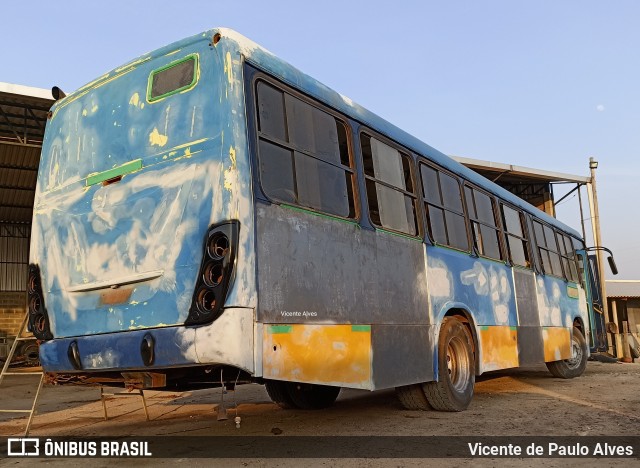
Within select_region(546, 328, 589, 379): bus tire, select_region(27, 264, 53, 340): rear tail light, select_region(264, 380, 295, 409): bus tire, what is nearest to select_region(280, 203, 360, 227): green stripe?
select_region(27, 264, 53, 340): rear tail light

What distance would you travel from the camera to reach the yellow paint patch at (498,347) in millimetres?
7168

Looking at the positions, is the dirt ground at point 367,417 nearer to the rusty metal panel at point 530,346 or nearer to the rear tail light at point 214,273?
the rusty metal panel at point 530,346

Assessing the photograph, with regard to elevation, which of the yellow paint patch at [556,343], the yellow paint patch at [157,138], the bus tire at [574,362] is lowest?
the bus tire at [574,362]

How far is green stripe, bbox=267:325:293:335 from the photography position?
12.4 feet

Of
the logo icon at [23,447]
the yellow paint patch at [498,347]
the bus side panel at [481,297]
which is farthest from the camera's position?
the yellow paint patch at [498,347]

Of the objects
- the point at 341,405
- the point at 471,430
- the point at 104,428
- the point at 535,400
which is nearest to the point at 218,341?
the point at 471,430

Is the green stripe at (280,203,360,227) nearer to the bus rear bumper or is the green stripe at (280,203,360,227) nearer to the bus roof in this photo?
the bus rear bumper

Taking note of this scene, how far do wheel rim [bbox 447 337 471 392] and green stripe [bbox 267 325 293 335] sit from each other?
10.5 ft

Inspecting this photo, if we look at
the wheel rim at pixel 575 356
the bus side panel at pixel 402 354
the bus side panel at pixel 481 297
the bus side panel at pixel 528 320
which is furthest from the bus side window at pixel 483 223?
the wheel rim at pixel 575 356

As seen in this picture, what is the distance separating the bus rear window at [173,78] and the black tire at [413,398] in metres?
4.08

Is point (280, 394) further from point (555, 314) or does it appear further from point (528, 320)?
point (555, 314)

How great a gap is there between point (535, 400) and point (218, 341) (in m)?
5.63

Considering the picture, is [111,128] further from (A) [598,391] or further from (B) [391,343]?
(A) [598,391]

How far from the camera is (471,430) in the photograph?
5.39m
